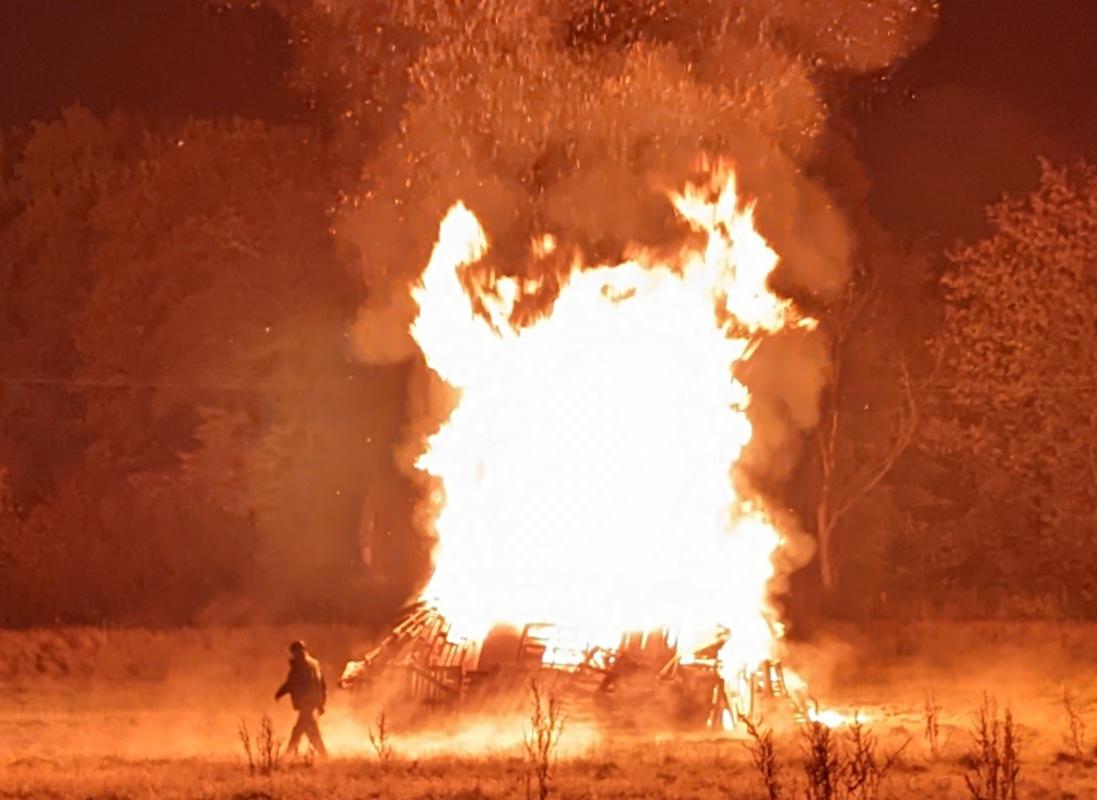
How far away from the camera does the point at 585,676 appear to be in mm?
18531

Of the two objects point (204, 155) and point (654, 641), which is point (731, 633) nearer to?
point (654, 641)

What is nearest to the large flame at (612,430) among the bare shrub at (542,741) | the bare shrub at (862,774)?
the bare shrub at (542,741)

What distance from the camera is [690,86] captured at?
2328cm

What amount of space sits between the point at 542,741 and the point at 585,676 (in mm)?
→ 3173

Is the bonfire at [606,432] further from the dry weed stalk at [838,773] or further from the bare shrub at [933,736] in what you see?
the dry weed stalk at [838,773]

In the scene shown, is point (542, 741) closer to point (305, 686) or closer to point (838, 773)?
point (305, 686)

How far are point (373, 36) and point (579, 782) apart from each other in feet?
39.4

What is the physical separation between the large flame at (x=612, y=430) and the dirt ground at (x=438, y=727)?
7.84 feet

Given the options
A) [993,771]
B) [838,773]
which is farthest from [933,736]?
[993,771]

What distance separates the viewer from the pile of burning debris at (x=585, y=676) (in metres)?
18.2

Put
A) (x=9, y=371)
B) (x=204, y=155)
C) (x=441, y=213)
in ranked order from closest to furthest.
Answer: (x=441, y=213) < (x=204, y=155) < (x=9, y=371)

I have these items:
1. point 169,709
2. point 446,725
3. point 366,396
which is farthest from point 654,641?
point 366,396

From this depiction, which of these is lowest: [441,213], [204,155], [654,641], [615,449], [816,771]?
[816,771]

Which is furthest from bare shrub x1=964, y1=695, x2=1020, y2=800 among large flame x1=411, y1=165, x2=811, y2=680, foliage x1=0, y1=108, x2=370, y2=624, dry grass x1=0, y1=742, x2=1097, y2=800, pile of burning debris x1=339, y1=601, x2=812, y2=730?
foliage x1=0, y1=108, x2=370, y2=624
